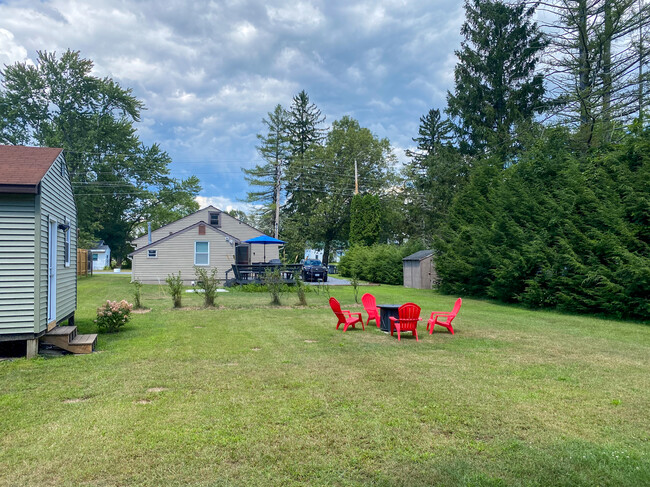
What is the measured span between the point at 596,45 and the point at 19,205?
18115 millimetres

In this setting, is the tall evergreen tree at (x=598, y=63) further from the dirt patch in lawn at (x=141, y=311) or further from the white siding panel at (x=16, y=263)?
the white siding panel at (x=16, y=263)

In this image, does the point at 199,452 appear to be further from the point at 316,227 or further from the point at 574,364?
the point at 316,227

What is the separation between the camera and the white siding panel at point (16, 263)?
20.7 feet

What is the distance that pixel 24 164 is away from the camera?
682 centimetres

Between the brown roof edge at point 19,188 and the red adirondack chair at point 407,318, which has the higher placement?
the brown roof edge at point 19,188

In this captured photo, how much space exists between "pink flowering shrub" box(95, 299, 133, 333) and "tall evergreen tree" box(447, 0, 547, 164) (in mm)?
21681

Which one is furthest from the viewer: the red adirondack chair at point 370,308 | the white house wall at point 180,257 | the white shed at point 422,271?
the white house wall at point 180,257

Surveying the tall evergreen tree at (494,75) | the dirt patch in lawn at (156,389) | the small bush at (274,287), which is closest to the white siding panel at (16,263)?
the dirt patch in lawn at (156,389)

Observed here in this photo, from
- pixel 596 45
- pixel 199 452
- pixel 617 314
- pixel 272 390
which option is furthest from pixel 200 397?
pixel 596 45

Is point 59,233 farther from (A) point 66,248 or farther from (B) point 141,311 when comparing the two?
(B) point 141,311

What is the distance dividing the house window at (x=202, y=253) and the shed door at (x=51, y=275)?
1713 centimetres

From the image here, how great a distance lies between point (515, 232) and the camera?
14.5m

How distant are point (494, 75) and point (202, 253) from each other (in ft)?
68.7

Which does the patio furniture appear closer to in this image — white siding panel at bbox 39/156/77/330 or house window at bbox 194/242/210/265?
white siding panel at bbox 39/156/77/330
